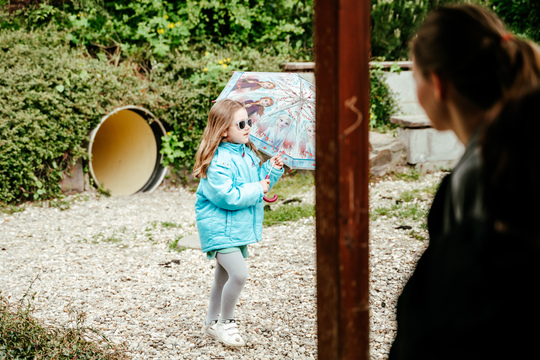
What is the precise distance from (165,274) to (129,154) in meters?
3.79

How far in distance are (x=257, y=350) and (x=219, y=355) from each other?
22 centimetres

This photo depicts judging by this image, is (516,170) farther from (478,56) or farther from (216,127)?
(216,127)

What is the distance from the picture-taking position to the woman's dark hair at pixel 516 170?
98 cm

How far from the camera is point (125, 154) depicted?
26.3ft

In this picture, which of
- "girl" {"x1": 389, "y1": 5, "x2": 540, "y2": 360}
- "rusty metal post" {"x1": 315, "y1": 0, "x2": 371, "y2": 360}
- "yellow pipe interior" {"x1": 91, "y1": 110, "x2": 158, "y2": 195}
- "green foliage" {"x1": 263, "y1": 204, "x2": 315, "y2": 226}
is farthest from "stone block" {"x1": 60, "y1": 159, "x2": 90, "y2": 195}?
"girl" {"x1": 389, "y1": 5, "x2": 540, "y2": 360}

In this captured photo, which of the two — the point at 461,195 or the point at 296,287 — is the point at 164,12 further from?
the point at 461,195

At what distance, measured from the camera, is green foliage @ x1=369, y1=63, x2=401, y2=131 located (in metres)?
9.08

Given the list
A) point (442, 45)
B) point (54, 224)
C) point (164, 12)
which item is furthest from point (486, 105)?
point (164, 12)

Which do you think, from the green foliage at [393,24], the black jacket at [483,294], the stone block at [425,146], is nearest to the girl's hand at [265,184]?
the black jacket at [483,294]

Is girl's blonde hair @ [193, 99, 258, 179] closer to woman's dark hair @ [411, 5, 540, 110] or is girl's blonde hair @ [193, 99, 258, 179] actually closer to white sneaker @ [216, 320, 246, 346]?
white sneaker @ [216, 320, 246, 346]

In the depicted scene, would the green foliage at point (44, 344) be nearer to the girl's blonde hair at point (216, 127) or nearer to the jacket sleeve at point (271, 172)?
the girl's blonde hair at point (216, 127)

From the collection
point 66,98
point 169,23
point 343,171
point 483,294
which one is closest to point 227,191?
point 343,171

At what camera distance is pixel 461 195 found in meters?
1.10

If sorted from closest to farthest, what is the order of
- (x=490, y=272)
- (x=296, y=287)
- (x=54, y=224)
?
(x=490, y=272) → (x=296, y=287) → (x=54, y=224)
